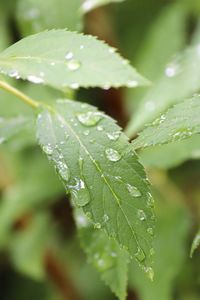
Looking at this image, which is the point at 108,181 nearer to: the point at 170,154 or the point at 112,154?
the point at 112,154

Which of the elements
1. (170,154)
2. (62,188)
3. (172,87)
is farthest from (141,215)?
(62,188)

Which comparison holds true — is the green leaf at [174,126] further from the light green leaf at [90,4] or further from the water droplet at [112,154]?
the light green leaf at [90,4]

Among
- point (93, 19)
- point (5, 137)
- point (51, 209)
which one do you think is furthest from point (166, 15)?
point (5, 137)

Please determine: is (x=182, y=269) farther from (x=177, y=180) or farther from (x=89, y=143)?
(x=89, y=143)

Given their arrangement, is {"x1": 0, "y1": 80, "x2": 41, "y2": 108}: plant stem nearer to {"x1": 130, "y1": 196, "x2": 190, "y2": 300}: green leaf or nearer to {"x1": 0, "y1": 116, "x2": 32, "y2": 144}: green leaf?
{"x1": 0, "y1": 116, "x2": 32, "y2": 144}: green leaf

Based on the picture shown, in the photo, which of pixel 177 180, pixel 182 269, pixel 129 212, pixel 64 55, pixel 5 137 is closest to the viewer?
pixel 129 212

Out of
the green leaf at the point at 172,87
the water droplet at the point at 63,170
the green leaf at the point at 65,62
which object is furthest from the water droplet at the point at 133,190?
the green leaf at the point at 172,87
